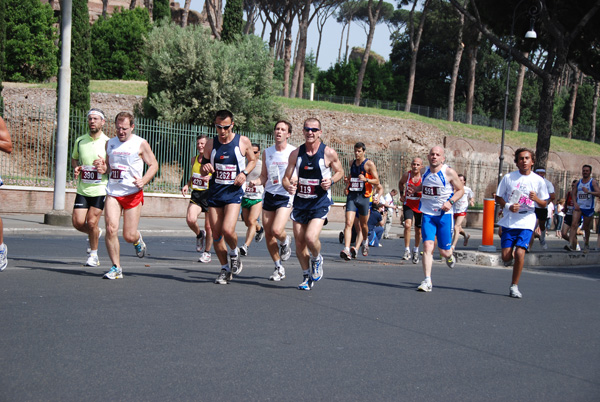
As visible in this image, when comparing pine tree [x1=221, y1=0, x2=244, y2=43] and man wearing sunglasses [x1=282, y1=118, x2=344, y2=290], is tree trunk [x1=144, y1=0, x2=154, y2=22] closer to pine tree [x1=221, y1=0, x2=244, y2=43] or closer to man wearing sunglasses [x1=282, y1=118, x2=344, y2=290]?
pine tree [x1=221, y1=0, x2=244, y2=43]

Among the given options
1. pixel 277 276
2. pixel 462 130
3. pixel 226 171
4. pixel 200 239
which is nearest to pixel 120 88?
pixel 462 130

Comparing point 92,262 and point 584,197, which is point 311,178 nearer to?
point 92,262

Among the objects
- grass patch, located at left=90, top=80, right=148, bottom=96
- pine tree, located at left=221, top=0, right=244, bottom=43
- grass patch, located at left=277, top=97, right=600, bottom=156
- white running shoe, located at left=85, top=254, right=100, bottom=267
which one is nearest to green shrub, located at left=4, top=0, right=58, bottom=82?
grass patch, located at left=90, top=80, right=148, bottom=96

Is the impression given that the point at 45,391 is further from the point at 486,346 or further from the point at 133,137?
the point at 133,137

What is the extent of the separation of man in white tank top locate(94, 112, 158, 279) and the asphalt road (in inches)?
19.6

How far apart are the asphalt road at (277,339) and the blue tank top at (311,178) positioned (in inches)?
40.8

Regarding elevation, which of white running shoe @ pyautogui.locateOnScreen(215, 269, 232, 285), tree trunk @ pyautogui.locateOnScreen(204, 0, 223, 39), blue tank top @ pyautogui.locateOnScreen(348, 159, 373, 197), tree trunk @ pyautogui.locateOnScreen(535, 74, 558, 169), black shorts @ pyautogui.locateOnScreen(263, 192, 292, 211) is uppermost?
tree trunk @ pyautogui.locateOnScreen(204, 0, 223, 39)

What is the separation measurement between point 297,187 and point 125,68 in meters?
46.1

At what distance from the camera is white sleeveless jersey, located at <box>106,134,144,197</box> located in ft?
26.9

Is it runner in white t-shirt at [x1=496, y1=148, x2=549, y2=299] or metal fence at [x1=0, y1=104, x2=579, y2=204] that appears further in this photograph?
metal fence at [x1=0, y1=104, x2=579, y2=204]

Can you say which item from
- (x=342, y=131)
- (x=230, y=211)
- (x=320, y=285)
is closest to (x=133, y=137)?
(x=230, y=211)

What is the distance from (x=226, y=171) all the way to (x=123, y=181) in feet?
3.95

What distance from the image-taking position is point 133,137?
8391 mm

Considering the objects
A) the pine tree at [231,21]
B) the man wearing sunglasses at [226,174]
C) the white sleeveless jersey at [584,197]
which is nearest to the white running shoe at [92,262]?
the man wearing sunglasses at [226,174]
